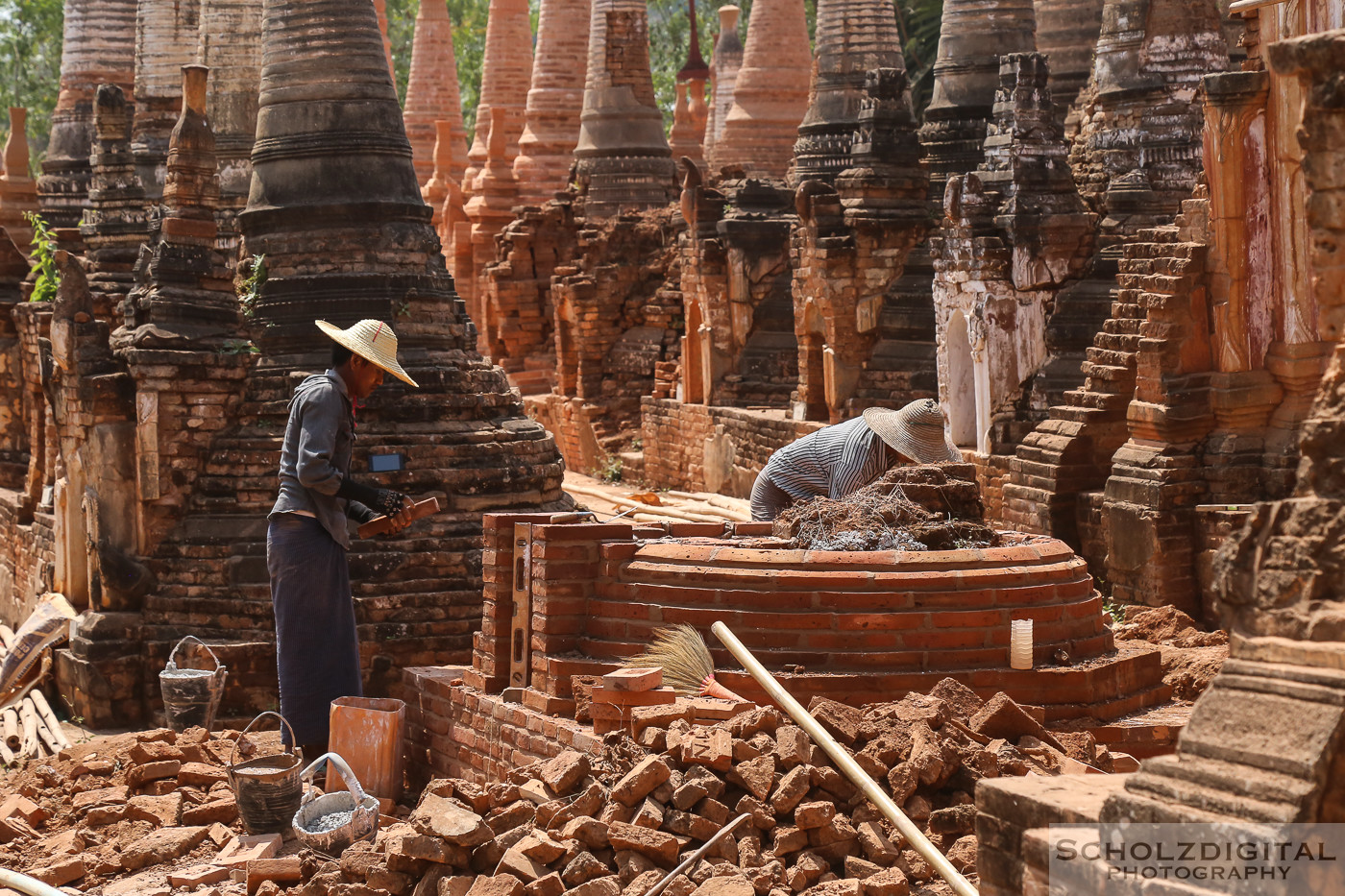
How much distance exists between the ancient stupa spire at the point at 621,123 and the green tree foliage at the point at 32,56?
17.3 metres

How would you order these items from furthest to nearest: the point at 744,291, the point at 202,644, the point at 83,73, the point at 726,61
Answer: the point at 726,61 → the point at 83,73 → the point at 744,291 → the point at 202,644

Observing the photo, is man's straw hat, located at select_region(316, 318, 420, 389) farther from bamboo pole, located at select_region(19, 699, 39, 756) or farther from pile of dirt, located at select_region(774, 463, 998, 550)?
bamboo pole, located at select_region(19, 699, 39, 756)

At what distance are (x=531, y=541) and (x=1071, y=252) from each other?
6.51 m

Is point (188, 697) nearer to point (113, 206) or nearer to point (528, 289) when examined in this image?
point (113, 206)

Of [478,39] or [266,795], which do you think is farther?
[478,39]

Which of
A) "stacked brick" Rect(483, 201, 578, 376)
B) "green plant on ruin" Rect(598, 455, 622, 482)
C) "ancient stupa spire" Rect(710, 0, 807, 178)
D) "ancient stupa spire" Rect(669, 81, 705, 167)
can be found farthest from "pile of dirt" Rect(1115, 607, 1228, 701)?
"ancient stupa spire" Rect(669, 81, 705, 167)

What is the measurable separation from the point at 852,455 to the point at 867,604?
4.42ft

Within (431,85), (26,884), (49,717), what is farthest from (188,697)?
(431,85)

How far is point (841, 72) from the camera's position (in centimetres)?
1788

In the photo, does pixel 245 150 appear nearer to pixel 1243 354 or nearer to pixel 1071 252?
pixel 1071 252

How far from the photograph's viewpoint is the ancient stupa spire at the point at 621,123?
21.3 m

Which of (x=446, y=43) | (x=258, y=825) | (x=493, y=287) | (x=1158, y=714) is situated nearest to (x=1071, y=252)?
(x=1158, y=714)

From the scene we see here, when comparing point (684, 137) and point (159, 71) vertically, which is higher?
point (684, 137)

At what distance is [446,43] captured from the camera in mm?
28547
